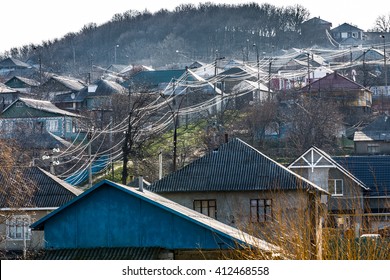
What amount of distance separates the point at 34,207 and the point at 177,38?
350ft

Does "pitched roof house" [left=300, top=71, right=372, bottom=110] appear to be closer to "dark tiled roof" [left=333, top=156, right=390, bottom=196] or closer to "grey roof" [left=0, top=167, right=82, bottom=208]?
"dark tiled roof" [left=333, top=156, right=390, bottom=196]

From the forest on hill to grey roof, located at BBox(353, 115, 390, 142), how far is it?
59752 millimetres

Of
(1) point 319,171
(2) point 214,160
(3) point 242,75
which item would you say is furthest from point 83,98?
(2) point 214,160

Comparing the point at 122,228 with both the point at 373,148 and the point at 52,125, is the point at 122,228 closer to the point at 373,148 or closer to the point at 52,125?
the point at 373,148

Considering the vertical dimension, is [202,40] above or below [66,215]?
above

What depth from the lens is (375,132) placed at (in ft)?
178

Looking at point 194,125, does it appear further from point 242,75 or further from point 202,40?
point 202,40

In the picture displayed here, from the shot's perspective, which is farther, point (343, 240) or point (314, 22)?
point (314, 22)

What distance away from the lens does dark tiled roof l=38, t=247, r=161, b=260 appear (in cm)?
2097

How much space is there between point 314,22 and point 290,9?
315 cm

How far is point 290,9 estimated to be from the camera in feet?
428

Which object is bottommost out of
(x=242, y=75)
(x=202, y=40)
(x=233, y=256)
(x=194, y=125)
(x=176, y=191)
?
(x=233, y=256)

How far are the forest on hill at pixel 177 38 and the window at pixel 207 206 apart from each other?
84.6 metres

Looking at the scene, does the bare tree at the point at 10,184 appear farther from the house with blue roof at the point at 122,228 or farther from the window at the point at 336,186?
the window at the point at 336,186
